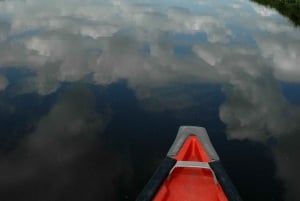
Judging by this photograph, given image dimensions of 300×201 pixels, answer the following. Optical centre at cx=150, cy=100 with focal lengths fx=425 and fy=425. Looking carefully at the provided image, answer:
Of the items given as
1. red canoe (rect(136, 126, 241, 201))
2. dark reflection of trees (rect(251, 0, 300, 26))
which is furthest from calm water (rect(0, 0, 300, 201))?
dark reflection of trees (rect(251, 0, 300, 26))

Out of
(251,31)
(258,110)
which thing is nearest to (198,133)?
(258,110)

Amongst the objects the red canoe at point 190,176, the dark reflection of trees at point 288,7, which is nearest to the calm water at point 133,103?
the red canoe at point 190,176

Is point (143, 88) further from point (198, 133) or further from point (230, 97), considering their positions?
point (198, 133)

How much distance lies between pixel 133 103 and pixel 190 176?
4844mm

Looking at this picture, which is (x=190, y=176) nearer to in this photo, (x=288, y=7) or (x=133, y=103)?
(x=133, y=103)

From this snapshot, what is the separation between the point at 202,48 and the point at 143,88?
6.46 meters

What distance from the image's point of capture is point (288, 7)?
1246 inches

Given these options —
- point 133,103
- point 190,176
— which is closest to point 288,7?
point 133,103

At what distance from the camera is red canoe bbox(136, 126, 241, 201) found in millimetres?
7105

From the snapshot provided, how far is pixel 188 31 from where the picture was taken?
2258cm

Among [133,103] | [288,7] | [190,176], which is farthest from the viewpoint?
[288,7]

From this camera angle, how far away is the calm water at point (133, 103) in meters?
8.86

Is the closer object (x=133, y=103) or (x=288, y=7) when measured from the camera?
(x=133, y=103)

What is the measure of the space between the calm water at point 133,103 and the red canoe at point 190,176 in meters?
0.94
